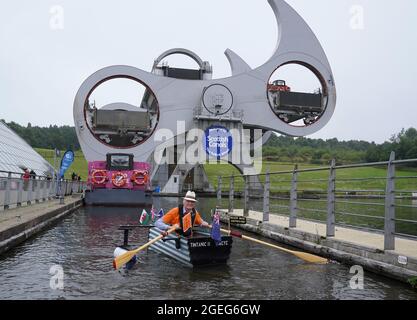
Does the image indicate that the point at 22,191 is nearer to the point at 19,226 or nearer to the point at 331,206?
the point at 19,226

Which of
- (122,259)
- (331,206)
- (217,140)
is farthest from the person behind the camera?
(217,140)

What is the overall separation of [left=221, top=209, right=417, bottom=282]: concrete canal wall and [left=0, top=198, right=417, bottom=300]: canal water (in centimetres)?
24

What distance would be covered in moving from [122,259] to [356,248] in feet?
16.4

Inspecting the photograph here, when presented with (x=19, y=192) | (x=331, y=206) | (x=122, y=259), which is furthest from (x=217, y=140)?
(x=122, y=259)

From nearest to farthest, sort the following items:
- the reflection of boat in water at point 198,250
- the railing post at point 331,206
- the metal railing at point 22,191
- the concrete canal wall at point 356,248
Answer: the concrete canal wall at point 356,248 < the reflection of boat in water at point 198,250 < the railing post at point 331,206 < the metal railing at point 22,191

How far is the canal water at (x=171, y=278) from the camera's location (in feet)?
24.4

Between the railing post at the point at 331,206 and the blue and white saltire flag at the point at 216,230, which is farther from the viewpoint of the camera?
the railing post at the point at 331,206

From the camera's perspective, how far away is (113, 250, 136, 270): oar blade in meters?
8.80

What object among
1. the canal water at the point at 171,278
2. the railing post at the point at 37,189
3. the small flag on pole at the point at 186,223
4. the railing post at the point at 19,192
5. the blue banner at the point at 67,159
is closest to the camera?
the canal water at the point at 171,278

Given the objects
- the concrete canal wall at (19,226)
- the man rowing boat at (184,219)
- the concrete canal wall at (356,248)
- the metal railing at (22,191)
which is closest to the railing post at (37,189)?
the metal railing at (22,191)

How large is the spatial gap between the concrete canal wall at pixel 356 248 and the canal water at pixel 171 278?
0.24 m

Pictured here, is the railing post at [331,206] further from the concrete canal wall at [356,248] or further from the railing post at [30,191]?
the railing post at [30,191]

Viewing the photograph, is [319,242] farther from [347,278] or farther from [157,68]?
[157,68]

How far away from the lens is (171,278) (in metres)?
8.70
